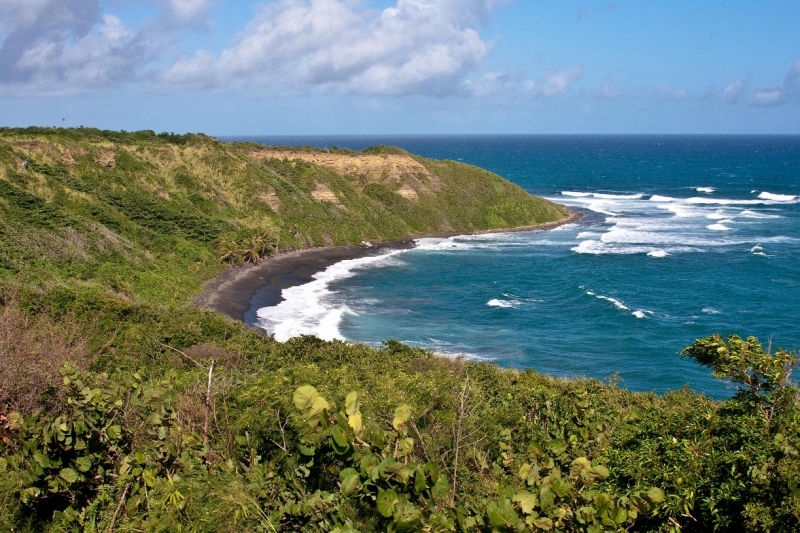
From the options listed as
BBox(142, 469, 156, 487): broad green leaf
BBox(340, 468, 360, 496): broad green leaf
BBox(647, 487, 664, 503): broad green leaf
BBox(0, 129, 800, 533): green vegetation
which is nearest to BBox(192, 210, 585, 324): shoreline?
BBox(0, 129, 800, 533): green vegetation

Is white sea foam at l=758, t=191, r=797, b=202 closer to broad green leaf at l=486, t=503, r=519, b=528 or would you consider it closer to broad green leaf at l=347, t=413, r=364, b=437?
broad green leaf at l=486, t=503, r=519, b=528

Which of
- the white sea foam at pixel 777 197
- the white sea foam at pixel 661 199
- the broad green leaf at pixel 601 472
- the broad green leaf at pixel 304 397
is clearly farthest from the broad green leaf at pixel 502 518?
the white sea foam at pixel 777 197

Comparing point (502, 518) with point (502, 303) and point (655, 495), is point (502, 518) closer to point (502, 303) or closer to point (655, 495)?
point (655, 495)

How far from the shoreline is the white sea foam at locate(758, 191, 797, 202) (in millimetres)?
70132

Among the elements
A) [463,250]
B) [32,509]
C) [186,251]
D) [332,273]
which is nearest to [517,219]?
[463,250]

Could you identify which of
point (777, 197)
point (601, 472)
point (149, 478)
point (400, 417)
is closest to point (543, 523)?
point (601, 472)

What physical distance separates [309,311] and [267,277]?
34.8 ft

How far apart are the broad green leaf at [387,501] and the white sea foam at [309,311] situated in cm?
3222

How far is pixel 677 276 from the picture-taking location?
5694 centimetres

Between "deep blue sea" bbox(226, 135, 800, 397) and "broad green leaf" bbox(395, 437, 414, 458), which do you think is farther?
"deep blue sea" bbox(226, 135, 800, 397)

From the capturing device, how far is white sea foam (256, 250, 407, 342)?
41500 millimetres

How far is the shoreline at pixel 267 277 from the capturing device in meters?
46.2

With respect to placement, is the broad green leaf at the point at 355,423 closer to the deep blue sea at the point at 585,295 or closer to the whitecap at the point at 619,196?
the deep blue sea at the point at 585,295

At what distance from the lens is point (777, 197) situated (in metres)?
110
